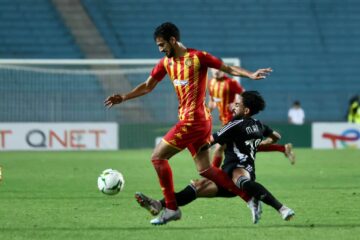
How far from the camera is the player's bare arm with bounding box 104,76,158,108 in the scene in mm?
8492

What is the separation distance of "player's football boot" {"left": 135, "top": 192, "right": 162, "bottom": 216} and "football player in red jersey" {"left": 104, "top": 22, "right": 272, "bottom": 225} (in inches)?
2.4

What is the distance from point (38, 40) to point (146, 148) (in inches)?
224

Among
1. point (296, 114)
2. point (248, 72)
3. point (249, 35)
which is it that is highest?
point (249, 35)

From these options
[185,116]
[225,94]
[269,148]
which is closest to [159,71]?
[185,116]

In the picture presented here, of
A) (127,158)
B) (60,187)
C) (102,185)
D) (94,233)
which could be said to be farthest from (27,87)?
(94,233)

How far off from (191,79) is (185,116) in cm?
34

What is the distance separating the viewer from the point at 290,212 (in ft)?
25.2

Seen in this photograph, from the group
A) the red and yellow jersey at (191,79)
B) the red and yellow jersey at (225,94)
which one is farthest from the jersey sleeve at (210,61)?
the red and yellow jersey at (225,94)

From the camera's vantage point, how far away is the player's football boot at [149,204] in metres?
7.96

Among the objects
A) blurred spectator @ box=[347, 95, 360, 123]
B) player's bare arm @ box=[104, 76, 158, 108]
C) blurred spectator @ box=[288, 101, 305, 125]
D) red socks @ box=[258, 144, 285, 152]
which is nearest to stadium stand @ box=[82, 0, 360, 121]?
blurred spectator @ box=[347, 95, 360, 123]

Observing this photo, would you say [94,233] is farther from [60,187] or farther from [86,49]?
[86,49]

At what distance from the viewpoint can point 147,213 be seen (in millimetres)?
8977

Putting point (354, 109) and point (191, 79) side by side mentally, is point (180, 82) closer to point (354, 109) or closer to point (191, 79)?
point (191, 79)

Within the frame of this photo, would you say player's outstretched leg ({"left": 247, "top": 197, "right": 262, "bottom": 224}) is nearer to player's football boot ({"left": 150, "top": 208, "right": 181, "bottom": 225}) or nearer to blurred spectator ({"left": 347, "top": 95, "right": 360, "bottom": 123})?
player's football boot ({"left": 150, "top": 208, "right": 181, "bottom": 225})
